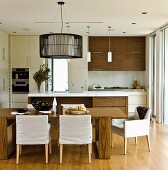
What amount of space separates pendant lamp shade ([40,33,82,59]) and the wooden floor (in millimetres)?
1753

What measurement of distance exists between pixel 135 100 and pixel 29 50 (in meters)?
3.96

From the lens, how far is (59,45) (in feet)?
16.6

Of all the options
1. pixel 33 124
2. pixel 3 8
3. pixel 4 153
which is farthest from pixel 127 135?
pixel 3 8

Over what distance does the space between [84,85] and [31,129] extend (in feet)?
19.1

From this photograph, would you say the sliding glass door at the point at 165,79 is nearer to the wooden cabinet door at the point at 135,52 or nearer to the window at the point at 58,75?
the wooden cabinet door at the point at 135,52

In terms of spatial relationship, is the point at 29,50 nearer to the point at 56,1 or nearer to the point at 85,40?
the point at 85,40

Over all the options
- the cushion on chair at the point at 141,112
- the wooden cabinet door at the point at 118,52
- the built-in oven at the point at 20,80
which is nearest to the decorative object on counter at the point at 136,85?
the wooden cabinet door at the point at 118,52

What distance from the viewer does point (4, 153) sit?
519 centimetres

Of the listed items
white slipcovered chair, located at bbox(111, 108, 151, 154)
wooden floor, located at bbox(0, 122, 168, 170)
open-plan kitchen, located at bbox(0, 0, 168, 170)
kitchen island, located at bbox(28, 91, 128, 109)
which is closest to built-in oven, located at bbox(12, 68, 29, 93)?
open-plan kitchen, located at bbox(0, 0, 168, 170)

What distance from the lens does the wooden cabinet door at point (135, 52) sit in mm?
10891

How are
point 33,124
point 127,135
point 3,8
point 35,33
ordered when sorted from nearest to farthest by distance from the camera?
point 33,124 → point 127,135 → point 3,8 → point 35,33

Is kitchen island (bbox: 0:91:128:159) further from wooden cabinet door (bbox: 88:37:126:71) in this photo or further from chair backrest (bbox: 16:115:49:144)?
wooden cabinet door (bbox: 88:37:126:71)

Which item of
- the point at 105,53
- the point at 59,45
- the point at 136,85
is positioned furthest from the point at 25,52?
the point at 59,45

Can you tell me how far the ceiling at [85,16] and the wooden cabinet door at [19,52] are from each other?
0.62 meters
